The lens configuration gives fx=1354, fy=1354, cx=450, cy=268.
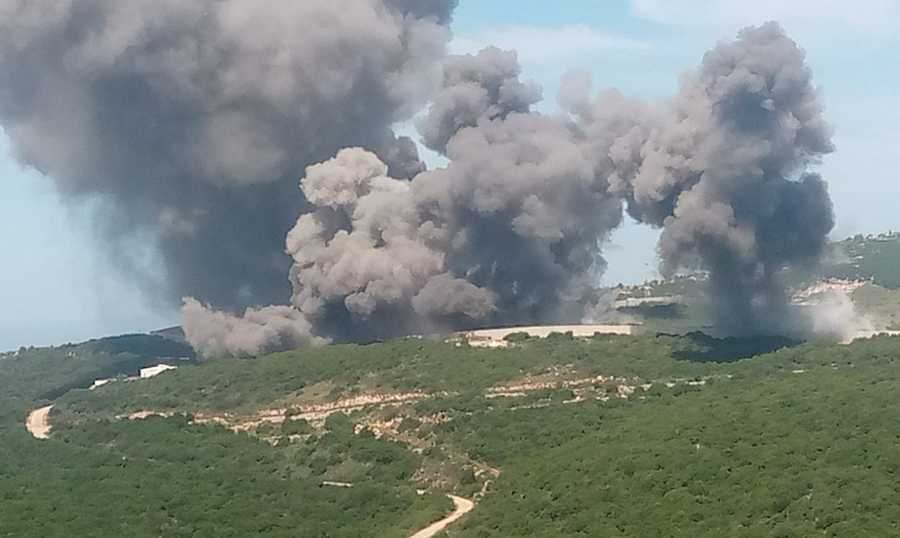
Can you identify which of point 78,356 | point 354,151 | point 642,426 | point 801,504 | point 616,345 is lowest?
point 801,504

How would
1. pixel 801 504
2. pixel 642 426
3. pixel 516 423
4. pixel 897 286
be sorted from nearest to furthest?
pixel 801 504 → pixel 642 426 → pixel 516 423 → pixel 897 286

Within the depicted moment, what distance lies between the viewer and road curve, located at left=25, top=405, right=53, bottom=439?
216 feet

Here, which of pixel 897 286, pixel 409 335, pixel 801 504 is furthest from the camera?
pixel 897 286

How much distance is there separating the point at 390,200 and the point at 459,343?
12.4 metres

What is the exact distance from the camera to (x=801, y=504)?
39281 mm

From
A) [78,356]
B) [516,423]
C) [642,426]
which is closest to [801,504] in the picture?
[642,426]

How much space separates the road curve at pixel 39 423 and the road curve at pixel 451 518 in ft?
78.7

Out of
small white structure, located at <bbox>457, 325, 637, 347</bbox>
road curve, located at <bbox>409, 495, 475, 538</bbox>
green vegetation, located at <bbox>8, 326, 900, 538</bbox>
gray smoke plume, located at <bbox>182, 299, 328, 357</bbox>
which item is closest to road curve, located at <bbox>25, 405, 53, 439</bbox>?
green vegetation, located at <bbox>8, 326, 900, 538</bbox>

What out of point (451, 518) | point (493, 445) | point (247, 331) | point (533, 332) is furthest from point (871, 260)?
point (451, 518)

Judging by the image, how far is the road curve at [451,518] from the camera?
149 feet

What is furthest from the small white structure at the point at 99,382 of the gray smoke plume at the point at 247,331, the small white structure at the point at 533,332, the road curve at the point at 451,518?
the road curve at the point at 451,518

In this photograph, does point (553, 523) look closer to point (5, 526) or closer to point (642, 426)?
point (642, 426)

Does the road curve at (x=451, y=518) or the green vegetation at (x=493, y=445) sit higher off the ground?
the green vegetation at (x=493, y=445)

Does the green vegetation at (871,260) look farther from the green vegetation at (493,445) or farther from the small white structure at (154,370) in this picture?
the small white structure at (154,370)
